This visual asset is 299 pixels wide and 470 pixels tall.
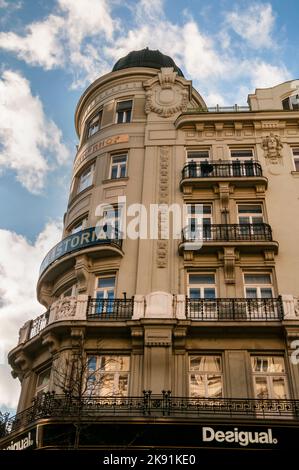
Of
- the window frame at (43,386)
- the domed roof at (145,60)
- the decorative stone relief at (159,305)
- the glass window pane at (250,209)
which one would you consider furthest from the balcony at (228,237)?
the domed roof at (145,60)

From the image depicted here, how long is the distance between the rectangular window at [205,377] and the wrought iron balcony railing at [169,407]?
51 centimetres

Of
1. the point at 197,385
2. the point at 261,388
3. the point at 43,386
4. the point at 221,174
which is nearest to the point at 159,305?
the point at 197,385

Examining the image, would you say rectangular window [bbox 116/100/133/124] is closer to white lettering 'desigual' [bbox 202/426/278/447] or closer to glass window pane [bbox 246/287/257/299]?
glass window pane [bbox 246/287/257/299]

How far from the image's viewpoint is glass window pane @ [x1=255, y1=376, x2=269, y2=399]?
1677cm

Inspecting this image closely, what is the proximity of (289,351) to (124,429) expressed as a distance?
613cm

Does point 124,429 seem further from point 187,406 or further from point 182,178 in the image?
point 182,178

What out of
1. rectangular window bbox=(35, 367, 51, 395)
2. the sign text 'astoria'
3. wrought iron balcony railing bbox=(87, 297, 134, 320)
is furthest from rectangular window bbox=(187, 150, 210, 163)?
the sign text 'astoria'

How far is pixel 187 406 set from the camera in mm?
16141

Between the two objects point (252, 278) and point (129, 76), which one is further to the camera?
point (129, 76)

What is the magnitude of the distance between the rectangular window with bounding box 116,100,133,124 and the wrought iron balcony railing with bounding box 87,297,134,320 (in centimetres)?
1042

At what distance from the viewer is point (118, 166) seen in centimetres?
2394

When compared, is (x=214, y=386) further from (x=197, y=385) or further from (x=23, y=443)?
(x=23, y=443)

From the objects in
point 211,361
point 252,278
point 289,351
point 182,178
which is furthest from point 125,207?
point 289,351

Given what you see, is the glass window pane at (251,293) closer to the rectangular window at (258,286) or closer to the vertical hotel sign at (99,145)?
the rectangular window at (258,286)
